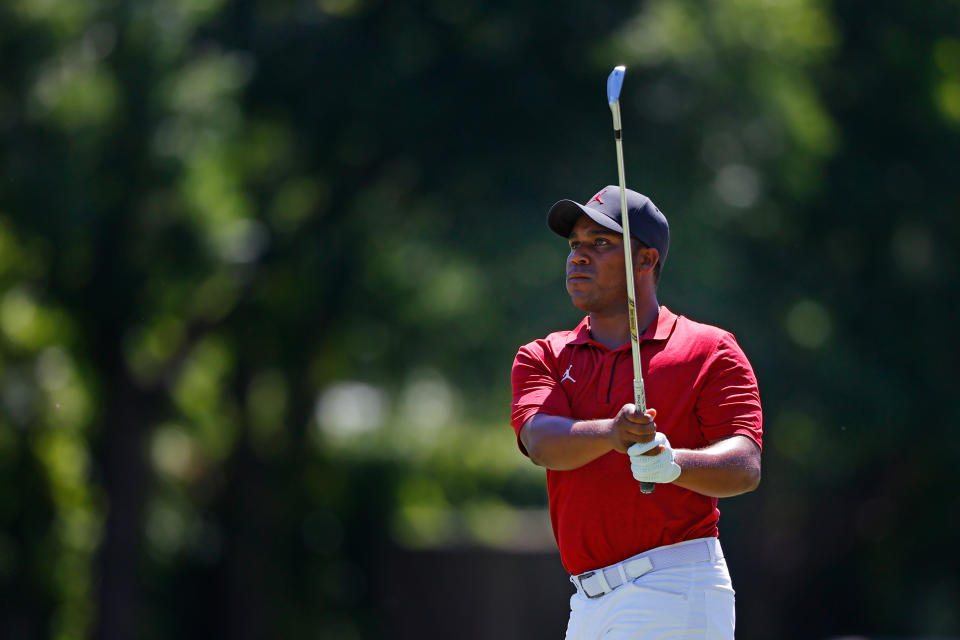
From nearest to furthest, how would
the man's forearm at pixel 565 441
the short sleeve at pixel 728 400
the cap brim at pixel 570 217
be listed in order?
the man's forearm at pixel 565 441
the short sleeve at pixel 728 400
the cap brim at pixel 570 217

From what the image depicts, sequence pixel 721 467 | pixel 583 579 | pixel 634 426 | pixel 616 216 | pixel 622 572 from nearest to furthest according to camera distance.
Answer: pixel 634 426, pixel 721 467, pixel 622 572, pixel 583 579, pixel 616 216

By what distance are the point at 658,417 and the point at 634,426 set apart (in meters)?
0.44

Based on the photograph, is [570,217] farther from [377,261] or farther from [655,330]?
[377,261]

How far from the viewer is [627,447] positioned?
385cm

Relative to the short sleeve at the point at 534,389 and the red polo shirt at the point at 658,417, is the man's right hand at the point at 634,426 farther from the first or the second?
the short sleeve at the point at 534,389

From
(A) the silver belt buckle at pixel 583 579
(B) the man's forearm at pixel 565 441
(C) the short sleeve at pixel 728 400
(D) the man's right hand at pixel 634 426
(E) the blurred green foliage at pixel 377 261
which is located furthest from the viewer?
(E) the blurred green foliage at pixel 377 261

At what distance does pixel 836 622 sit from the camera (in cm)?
2100

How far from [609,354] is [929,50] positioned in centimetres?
1454

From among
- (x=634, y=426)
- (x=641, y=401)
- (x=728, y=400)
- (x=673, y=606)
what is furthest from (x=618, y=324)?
(x=673, y=606)

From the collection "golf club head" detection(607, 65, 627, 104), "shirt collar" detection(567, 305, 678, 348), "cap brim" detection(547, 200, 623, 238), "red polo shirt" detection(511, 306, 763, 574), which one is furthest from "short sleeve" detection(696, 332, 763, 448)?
"golf club head" detection(607, 65, 627, 104)

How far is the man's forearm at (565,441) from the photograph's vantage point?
3.99 m

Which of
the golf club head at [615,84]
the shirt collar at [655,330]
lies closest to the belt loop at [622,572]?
the shirt collar at [655,330]

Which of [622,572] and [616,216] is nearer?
[622,572]

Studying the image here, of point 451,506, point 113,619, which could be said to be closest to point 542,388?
point 113,619
